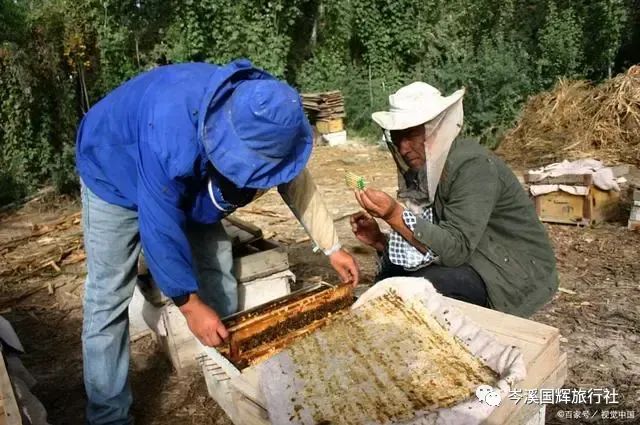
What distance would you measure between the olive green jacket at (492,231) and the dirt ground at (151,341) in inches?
32.7

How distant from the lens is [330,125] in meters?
12.2

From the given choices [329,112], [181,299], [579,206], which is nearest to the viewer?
[181,299]

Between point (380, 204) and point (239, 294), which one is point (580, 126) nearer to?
point (239, 294)

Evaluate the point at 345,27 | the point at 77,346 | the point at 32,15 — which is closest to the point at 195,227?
the point at 77,346

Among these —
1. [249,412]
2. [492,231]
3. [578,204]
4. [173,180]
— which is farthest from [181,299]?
[578,204]

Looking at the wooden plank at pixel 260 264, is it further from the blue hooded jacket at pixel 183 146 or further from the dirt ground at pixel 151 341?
the blue hooded jacket at pixel 183 146

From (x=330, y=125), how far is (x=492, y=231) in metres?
9.39

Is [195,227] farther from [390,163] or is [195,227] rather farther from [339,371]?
[390,163]

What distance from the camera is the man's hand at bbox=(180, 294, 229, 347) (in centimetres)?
235

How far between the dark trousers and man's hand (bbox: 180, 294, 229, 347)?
1.14 m

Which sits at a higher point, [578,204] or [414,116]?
[414,116]

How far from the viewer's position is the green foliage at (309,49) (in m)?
8.98

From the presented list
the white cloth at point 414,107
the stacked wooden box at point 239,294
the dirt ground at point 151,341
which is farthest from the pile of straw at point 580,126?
the white cloth at point 414,107

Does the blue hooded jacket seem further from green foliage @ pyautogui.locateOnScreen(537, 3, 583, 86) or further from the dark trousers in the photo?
green foliage @ pyautogui.locateOnScreen(537, 3, 583, 86)
